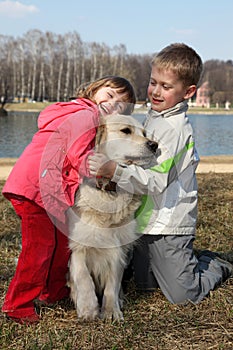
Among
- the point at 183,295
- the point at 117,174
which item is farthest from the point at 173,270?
the point at 117,174

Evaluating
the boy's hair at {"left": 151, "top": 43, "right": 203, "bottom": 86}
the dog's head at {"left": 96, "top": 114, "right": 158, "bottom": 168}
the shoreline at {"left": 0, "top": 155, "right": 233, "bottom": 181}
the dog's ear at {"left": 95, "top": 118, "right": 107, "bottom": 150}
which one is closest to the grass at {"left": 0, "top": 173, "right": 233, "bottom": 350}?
the dog's head at {"left": 96, "top": 114, "right": 158, "bottom": 168}

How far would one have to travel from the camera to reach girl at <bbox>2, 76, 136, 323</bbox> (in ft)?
10.1

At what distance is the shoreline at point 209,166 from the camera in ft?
36.2

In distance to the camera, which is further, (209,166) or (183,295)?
(209,166)

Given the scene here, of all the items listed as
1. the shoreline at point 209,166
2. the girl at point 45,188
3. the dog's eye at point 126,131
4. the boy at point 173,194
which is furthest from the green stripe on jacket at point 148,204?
the shoreline at point 209,166

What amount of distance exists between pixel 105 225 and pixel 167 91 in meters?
1.15

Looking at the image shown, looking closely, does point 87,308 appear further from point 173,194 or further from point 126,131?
point 126,131

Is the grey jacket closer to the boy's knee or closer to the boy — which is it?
the boy

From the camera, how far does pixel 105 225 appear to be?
3303 millimetres

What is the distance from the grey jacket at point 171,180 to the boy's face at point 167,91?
7cm

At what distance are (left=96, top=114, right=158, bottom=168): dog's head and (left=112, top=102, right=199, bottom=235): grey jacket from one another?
4.9 inches

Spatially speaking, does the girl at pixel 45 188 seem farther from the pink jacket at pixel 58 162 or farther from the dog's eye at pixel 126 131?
the dog's eye at pixel 126 131

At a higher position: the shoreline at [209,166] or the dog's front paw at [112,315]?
the dog's front paw at [112,315]

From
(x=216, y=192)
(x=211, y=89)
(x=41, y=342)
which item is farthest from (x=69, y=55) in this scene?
(x=41, y=342)
